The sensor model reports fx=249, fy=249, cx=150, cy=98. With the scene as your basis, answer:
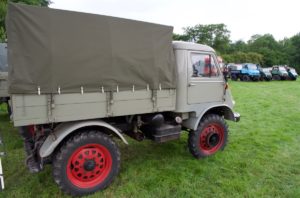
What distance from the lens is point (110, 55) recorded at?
3.48m

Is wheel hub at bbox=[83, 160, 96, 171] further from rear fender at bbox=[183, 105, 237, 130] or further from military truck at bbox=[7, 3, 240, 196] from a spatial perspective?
rear fender at bbox=[183, 105, 237, 130]

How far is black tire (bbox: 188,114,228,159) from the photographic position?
4.62 metres

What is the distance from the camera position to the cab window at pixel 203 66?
14.7 feet

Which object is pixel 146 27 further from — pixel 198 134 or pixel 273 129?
pixel 273 129

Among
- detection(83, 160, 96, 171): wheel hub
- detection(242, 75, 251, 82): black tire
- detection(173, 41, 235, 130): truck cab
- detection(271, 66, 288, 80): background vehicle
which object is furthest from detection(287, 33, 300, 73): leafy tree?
detection(83, 160, 96, 171): wheel hub

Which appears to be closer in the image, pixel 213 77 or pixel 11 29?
pixel 11 29

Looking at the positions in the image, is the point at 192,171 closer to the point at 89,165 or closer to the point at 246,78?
the point at 89,165

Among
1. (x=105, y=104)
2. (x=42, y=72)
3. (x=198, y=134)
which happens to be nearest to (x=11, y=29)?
(x=42, y=72)

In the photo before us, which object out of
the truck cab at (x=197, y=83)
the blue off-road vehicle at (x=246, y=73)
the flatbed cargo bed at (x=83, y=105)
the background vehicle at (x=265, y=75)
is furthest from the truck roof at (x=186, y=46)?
the background vehicle at (x=265, y=75)

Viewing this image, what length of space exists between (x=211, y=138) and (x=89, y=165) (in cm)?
243

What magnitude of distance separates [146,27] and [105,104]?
136 cm

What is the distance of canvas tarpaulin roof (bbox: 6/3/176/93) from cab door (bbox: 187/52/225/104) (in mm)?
585

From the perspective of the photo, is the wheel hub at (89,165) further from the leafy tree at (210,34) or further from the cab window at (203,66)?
the leafy tree at (210,34)

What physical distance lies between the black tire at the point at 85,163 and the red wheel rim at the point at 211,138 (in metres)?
1.83
